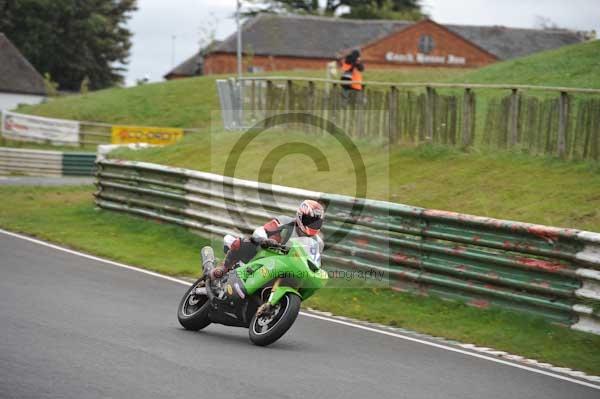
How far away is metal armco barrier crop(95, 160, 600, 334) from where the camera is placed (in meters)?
10.6

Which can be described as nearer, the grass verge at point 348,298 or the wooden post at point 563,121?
the grass verge at point 348,298

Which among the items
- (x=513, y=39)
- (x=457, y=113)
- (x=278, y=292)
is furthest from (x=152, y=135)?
(x=513, y=39)

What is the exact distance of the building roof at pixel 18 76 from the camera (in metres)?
79.8

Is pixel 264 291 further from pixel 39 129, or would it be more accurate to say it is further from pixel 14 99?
pixel 14 99

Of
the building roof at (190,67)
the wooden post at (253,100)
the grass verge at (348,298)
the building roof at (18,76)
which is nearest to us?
the grass verge at (348,298)

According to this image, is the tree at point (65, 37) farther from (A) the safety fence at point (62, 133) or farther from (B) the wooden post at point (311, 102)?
(B) the wooden post at point (311, 102)

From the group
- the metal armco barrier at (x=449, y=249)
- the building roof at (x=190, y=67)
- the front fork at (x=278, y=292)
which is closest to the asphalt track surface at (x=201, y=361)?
the front fork at (x=278, y=292)

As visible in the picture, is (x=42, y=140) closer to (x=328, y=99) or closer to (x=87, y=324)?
(x=328, y=99)

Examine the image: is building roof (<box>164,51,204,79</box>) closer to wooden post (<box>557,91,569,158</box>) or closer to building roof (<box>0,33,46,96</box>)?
building roof (<box>0,33,46,96</box>)

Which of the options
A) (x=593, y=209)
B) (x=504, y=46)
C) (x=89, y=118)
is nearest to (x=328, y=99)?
(x=593, y=209)

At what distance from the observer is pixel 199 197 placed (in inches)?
674

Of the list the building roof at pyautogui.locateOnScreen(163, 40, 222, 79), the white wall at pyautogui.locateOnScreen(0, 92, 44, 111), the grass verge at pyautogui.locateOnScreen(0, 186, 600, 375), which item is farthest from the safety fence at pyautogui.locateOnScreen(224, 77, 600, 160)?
the building roof at pyautogui.locateOnScreen(163, 40, 222, 79)

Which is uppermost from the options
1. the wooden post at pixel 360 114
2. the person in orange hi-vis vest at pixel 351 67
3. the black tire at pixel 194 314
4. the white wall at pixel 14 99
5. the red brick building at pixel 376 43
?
the red brick building at pixel 376 43

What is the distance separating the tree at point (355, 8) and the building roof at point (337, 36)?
1244 centimetres
